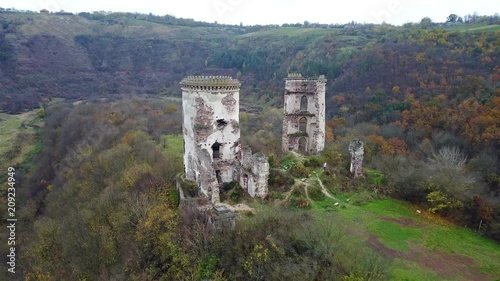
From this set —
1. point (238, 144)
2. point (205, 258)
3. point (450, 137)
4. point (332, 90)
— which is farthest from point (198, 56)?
point (205, 258)

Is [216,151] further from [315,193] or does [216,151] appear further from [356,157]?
[356,157]

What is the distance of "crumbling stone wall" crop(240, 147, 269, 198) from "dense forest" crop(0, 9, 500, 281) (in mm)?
680

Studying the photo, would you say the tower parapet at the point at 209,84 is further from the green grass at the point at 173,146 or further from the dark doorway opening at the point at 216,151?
the green grass at the point at 173,146

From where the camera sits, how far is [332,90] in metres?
66.5

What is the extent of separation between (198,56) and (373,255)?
101937 millimetres

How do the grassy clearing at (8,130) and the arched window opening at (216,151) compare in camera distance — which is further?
the grassy clearing at (8,130)

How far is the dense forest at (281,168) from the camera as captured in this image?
667 inches

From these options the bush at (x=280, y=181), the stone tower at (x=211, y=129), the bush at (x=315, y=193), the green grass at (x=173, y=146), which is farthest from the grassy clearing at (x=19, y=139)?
the bush at (x=315, y=193)

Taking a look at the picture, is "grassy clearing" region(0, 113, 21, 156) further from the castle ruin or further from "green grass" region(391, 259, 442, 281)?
"green grass" region(391, 259, 442, 281)

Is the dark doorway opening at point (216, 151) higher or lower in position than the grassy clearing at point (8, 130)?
higher

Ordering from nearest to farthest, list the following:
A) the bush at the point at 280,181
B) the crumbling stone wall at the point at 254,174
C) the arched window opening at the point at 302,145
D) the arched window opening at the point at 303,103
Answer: the crumbling stone wall at the point at 254,174 < the bush at the point at 280,181 < the arched window opening at the point at 302,145 < the arched window opening at the point at 303,103

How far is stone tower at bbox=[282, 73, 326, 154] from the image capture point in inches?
1209

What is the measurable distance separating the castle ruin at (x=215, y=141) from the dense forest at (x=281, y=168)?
53.3 inches

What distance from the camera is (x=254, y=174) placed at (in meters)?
22.0
